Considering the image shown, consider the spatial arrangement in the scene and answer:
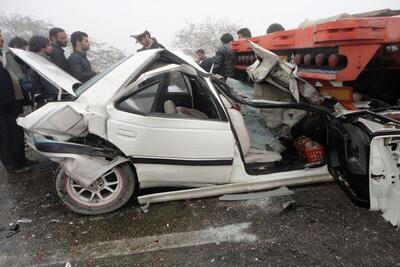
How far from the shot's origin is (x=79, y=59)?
4.96m

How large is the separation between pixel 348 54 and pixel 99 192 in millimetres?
2459

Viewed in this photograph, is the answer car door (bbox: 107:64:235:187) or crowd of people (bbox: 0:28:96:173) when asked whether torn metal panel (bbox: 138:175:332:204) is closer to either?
car door (bbox: 107:64:235:187)

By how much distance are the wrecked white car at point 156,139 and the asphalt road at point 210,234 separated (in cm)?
17

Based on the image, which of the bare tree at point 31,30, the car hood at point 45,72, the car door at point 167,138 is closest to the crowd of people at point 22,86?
the car hood at point 45,72

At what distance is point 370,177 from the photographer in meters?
2.38

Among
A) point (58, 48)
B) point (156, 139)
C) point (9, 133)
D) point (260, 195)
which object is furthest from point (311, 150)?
point (58, 48)

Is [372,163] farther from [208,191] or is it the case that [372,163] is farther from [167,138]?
[167,138]

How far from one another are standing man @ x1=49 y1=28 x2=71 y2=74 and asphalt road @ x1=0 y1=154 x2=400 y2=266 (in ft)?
7.66

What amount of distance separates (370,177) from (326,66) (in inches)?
44.3

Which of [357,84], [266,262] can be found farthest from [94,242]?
[357,84]

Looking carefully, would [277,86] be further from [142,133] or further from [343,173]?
[142,133]

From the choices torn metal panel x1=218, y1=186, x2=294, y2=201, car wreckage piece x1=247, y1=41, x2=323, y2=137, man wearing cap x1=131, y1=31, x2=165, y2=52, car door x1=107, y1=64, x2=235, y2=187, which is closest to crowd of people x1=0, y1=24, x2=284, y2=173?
car door x1=107, y1=64, x2=235, y2=187

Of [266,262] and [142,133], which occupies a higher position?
[142,133]

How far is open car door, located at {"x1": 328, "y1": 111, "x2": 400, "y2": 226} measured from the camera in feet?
7.59
